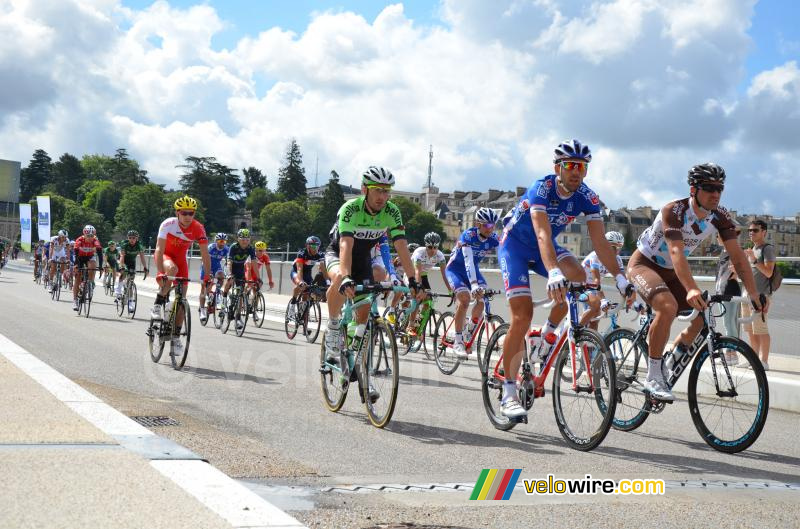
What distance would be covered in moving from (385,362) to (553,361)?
1.32 metres

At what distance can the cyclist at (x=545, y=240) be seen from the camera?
21.0 ft

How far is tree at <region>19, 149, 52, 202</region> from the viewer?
195m

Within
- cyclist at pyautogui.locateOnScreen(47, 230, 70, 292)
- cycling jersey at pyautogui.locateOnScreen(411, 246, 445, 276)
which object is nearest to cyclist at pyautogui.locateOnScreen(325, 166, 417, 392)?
cycling jersey at pyautogui.locateOnScreen(411, 246, 445, 276)

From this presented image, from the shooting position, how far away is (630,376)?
6.35m

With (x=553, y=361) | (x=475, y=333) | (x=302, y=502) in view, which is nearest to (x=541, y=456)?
(x=553, y=361)

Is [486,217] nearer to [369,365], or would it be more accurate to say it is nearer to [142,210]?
[369,365]

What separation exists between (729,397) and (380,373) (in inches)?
102

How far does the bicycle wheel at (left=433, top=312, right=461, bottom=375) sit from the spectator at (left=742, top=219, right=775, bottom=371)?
145 inches

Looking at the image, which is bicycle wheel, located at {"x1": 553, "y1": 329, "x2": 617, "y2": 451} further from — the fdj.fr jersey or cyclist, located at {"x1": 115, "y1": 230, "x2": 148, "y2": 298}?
cyclist, located at {"x1": 115, "y1": 230, "x2": 148, "y2": 298}

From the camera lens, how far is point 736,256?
660cm

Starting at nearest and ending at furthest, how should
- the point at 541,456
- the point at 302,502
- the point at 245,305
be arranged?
the point at 302,502 < the point at 541,456 < the point at 245,305

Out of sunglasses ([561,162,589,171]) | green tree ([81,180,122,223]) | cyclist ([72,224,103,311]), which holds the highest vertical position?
green tree ([81,180,122,223])

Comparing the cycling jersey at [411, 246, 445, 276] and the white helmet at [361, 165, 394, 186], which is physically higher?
the white helmet at [361, 165, 394, 186]

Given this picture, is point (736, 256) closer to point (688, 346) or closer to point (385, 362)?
point (688, 346)
